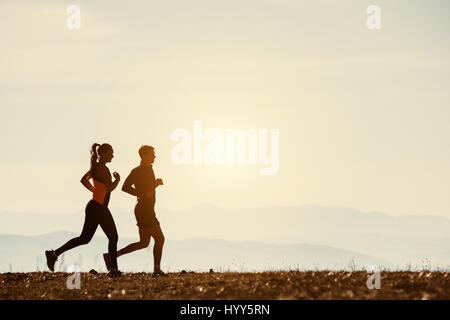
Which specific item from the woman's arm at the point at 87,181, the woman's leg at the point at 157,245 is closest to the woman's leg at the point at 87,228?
the woman's arm at the point at 87,181

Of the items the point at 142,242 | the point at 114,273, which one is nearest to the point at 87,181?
the point at 142,242

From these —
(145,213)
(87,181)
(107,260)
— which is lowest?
(107,260)

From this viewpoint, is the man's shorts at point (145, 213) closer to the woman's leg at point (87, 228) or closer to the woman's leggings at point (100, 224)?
the woman's leggings at point (100, 224)

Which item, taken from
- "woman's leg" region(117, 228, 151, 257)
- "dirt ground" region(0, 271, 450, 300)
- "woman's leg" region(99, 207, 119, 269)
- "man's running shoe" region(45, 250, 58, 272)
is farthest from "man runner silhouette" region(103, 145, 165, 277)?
"man's running shoe" region(45, 250, 58, 272)

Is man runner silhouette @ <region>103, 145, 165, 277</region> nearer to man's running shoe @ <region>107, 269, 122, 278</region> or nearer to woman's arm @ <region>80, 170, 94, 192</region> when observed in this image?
man's running shoe @ <region>107, 269, 122, 278</region>

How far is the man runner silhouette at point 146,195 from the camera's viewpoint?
60.8 ft

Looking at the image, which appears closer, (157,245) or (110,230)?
(110,230)

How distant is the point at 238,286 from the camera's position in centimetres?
1483

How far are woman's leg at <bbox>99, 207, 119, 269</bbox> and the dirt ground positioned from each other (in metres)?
0.49

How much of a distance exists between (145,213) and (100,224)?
96cm

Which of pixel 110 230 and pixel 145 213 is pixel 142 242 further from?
pixel 110 230

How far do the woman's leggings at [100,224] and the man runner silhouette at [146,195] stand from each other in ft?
1.06
